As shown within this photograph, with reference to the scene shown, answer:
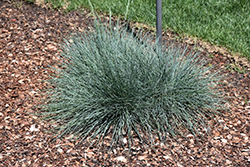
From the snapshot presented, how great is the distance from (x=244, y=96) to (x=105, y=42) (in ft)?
6.09

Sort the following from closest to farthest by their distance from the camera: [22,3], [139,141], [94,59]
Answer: [139,141] < [94,59] < [22,3]

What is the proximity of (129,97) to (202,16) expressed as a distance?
2.82 meters

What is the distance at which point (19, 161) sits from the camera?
8.84 feet

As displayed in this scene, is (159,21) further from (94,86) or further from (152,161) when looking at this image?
(152,161)

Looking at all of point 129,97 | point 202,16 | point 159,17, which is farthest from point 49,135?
point 202,16

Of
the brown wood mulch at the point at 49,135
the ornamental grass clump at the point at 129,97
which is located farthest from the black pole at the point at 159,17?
the brown wood mulch at the point at 49,135

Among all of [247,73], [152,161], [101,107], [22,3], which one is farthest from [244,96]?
[22,3]

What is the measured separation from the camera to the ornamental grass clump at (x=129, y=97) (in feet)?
9.39

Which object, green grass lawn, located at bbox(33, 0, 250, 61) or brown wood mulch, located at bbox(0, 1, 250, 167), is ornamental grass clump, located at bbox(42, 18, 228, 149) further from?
green grass lawn, located at bbox(33, 0, 250, 61)

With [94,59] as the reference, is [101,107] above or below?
below

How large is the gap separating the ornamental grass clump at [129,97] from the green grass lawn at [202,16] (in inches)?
53.5

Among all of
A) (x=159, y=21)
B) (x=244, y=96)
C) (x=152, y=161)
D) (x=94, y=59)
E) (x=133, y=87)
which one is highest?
(x=159, y=21)

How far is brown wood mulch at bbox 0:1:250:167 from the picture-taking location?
2.69 metres

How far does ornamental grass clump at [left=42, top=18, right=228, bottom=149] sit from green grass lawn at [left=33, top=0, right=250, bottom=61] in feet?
4.46
